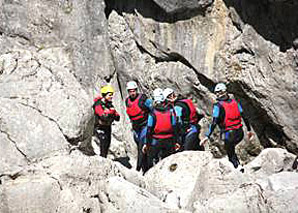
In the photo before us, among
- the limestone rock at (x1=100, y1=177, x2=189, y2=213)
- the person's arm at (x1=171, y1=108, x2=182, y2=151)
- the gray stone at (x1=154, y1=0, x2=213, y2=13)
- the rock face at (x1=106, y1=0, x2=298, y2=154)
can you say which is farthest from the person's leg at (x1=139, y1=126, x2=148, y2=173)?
the limestone rock at (x1=100, y1=177, x2=189, y2=213)

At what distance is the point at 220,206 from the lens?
8.81 meters

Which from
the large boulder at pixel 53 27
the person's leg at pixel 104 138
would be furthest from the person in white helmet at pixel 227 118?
the large boulder at pixel 53 27

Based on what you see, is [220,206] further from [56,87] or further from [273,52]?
[273,52]

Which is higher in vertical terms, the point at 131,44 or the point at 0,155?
the point at 131,44

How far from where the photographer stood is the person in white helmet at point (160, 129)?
43.7 ft

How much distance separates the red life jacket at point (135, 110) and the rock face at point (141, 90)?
132 cm

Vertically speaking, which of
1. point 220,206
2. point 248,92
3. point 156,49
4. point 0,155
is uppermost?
point 156,49

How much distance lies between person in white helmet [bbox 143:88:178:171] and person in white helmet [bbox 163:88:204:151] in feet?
1.42

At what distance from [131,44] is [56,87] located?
17.4 ft

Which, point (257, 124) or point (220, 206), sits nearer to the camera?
point (220, 206)

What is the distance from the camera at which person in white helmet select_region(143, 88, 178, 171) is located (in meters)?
13.3

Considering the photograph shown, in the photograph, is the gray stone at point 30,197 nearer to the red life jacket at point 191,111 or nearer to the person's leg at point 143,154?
the person's leg at point 143,154

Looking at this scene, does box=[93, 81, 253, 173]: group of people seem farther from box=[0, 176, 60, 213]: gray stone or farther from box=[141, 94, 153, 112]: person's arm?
box=[0, 176, 60, 213]: gray stone

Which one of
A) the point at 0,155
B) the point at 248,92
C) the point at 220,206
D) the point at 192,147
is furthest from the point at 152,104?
the point at 220,206
